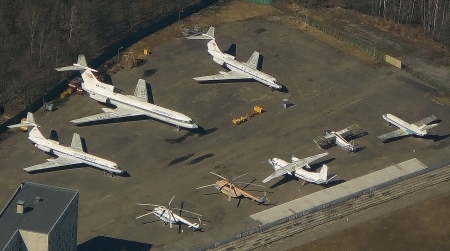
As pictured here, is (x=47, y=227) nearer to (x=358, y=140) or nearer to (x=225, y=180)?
(x=225, y=180)

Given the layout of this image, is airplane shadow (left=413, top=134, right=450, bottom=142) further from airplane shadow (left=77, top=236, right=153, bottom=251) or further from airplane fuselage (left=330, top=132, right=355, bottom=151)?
airplane shadow (left=77, top=236, right=153, bottom=251)

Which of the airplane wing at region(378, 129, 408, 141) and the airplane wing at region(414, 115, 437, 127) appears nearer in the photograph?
the airplane wing at region(378, 129, 408, 141)

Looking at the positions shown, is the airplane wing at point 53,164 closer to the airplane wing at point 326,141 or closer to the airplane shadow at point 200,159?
the airplane shadow at point 200,159

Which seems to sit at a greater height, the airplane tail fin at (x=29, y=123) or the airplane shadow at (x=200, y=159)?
the airplane tail fin at (x=29, y=123)

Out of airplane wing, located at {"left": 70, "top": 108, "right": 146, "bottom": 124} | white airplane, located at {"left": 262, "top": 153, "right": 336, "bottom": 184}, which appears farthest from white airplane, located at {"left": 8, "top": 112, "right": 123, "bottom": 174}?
white airplane, located at {"left": 262, "top": 153, "right": 336, "bottom": 184}

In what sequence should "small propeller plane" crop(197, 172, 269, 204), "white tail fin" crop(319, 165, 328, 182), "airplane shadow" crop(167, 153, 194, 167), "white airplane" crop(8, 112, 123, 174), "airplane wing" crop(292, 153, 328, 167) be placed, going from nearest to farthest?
"small propeller plane" crop(197, 172, 269, 204)
"white tail fin" crop(319, 165, 328, 182)
"white airplane" crop(8, 112, 123, 174)
"airplane wing" crop(292, 153, 328, 167)
"airplane shadow" crop(167, 153, 194, 167)

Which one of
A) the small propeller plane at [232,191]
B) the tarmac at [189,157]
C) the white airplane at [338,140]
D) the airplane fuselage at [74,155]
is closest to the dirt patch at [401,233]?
the tarmac at [189,157]
